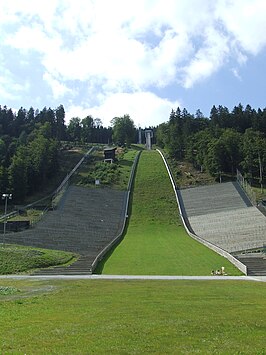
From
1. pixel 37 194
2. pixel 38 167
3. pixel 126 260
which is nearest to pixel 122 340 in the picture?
pixel 126 260

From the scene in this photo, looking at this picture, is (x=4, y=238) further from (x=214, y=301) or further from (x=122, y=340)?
(x=122, y=340)

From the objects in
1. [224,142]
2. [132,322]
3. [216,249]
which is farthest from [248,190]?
[132,322]

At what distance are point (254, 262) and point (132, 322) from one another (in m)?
22.2

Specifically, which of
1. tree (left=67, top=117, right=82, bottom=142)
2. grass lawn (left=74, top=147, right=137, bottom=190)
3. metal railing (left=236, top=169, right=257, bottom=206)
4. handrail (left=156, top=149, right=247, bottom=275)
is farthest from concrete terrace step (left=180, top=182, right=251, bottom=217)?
tree (left=67, top=117, right=82, bottom=142)

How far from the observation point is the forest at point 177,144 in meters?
70.3

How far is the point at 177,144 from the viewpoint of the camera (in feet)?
325

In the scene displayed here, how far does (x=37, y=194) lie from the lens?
68.3 m

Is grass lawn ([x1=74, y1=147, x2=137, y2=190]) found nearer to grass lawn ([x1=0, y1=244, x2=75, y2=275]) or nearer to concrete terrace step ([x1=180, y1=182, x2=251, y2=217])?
concrete terrace step ([x1=180, y1=182, x2=251, y2=217])

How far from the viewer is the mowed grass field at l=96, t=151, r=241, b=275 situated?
98.2ft

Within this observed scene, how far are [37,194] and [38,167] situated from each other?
7069 millimetres

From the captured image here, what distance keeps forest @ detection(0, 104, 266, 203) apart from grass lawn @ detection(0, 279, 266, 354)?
161ft

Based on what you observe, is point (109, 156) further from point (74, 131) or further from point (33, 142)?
point (74, 131)

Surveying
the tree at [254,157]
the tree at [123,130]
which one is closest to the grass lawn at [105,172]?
the tree at [254,157]

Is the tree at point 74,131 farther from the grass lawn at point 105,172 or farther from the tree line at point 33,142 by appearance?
the grass lawn at point 105,172
